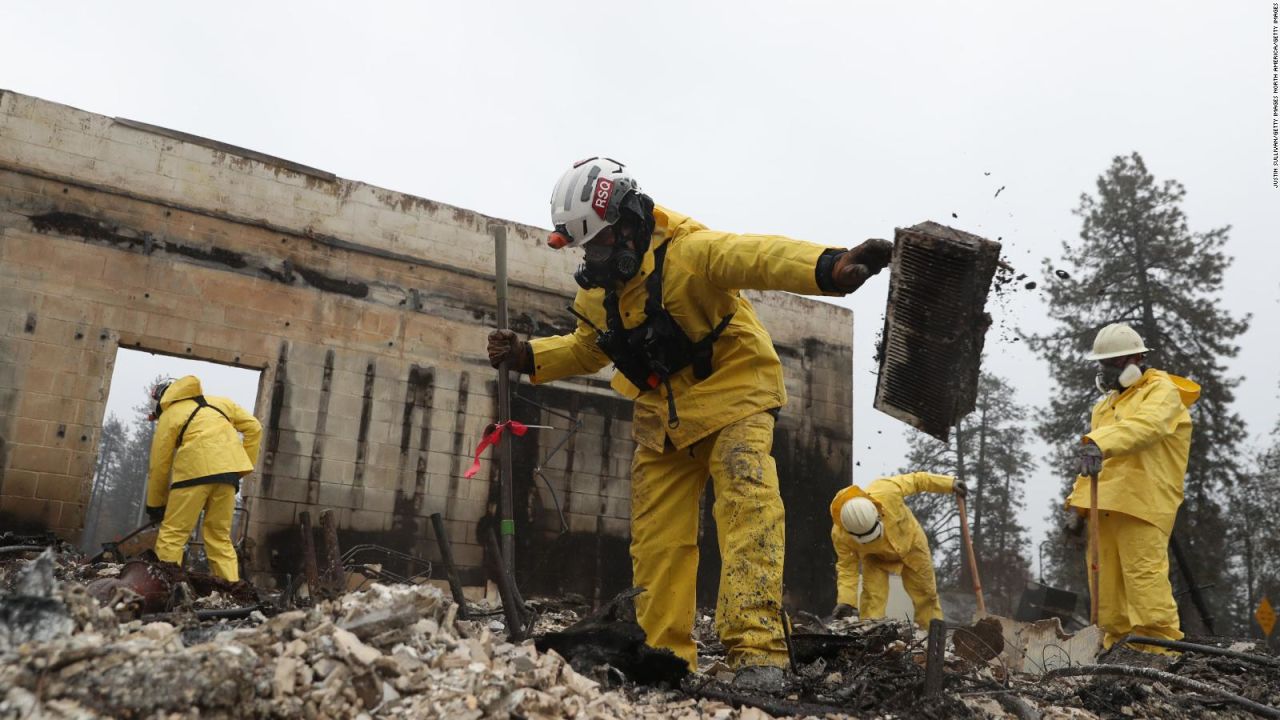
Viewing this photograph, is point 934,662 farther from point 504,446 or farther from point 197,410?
point 197,410

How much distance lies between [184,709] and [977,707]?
255 cm

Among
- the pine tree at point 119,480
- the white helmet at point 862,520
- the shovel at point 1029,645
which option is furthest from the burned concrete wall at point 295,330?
the pine tree at point 119,480

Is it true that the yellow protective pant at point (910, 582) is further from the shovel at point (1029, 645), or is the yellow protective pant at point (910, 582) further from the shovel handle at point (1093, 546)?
the shovel at point (1029, 645)

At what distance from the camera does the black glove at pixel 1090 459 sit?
5340 mm

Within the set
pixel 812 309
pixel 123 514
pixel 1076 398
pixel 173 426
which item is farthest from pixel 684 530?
pixel 123 514

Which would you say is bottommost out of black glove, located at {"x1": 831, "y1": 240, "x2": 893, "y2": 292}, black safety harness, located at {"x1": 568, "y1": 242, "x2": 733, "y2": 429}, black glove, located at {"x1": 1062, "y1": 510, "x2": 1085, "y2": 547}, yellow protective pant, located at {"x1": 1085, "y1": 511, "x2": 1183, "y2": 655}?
yellow protective pant, located at {"x1": 1085, "y1": 511, "x2": 1183, "y2": 655}

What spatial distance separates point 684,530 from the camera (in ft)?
12.8

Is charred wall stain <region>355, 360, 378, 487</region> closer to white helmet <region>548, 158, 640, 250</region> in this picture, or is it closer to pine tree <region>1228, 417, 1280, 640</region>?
white helmet <region>548, 158, 640, 250</region>

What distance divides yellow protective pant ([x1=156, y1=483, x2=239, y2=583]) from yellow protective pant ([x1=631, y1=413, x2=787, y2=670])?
3475 mm

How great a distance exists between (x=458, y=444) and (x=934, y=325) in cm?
512

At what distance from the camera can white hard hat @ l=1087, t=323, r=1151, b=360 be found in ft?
19.6

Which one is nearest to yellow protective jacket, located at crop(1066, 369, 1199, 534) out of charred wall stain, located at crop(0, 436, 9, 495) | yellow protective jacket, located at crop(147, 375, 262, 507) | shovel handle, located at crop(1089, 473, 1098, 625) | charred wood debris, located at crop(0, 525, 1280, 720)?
shovel handle, located at crop(1089, 473, 1098, 625)

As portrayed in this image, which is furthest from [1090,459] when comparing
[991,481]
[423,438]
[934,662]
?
[991,481]

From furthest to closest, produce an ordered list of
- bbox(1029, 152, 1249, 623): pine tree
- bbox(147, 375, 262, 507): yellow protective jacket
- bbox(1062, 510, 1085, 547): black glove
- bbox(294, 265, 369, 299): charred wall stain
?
bbox(1029, 152, 1249, 623): pine tree → bbox(294, 265, 369, 299): charred wall stain → bbox(147, 375, 262, 507): yellow protective jacket → bbox(1062, 510, 1085, 547): black glove
